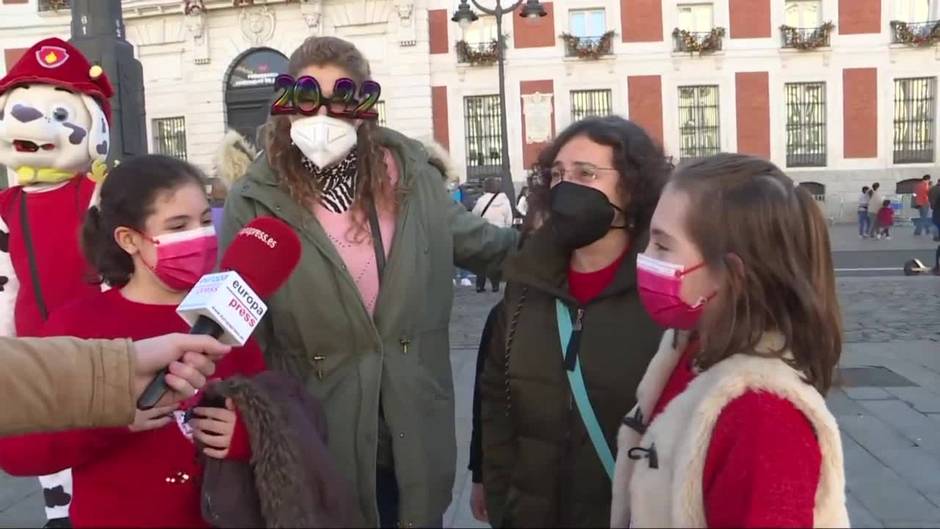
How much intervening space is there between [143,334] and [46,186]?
1.89 m

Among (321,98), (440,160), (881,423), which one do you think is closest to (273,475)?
(321,98)

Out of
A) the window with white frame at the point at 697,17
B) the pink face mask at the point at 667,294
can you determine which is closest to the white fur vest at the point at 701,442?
the pink face mask at the point at 667,294

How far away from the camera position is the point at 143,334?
1.85 meters

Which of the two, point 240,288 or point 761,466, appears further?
point 240,288

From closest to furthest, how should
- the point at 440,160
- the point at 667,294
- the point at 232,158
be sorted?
the point at 667,294
the point at 440,160
the point at 232,158

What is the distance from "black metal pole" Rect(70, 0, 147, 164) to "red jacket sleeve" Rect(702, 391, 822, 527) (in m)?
3.32

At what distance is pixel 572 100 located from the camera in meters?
26.9

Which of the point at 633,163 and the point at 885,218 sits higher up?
the point at 633,163

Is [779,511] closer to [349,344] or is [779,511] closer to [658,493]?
[658,493]

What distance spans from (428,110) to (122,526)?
2582cm

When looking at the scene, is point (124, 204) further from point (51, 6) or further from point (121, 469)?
point (51, 6)

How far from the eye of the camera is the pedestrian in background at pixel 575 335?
2064mm

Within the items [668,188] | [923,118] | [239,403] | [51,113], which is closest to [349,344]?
[239,403]

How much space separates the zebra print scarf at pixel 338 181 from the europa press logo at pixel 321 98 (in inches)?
5.8
